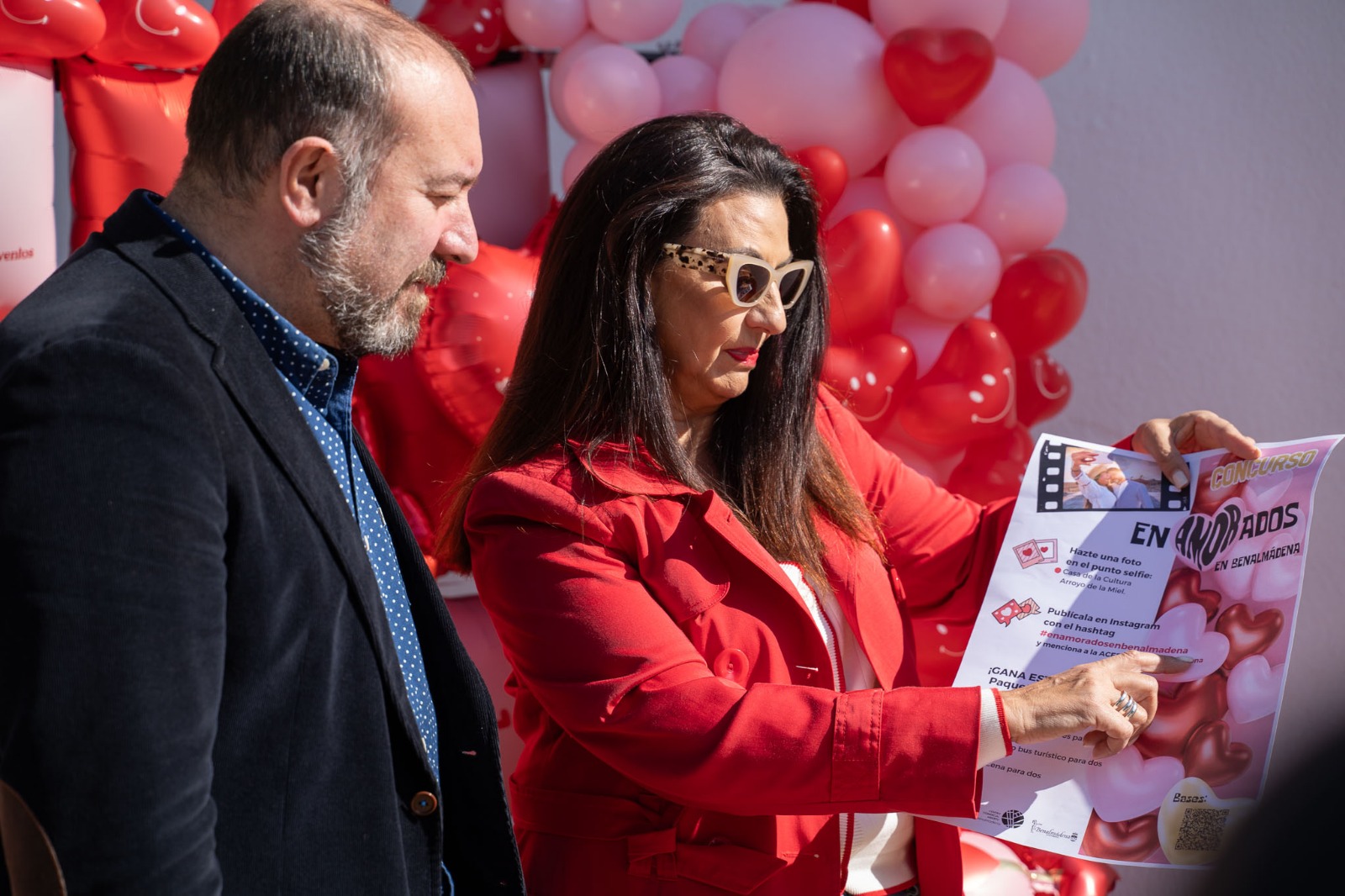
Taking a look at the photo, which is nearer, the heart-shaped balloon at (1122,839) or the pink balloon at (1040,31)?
the heart-shaped balloon at (1122,839)

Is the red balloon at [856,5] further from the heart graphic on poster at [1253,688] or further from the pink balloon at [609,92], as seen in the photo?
the heart graphic on poster at [1253,688]

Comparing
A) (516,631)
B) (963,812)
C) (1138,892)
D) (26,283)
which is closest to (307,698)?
(516,631)

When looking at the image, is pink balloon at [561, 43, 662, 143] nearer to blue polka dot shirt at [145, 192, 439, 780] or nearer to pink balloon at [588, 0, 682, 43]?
pink balloon at [588, 0, 682, 43]

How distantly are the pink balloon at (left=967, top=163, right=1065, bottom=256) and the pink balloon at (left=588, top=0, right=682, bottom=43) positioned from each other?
914 mm

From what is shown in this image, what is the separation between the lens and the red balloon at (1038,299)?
2.90m

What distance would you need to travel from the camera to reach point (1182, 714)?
1656 millimetres

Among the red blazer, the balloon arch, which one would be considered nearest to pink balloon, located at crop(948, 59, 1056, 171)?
the balloon arch

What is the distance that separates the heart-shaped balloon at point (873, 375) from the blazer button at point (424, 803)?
1.60 meters

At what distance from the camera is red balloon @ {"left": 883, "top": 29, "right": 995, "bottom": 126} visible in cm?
263

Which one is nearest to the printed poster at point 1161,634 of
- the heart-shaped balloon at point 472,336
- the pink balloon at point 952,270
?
the pink balloon at point 952,270

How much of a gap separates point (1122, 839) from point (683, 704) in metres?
0.68

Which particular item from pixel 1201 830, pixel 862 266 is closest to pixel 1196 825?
pixel 1201 830

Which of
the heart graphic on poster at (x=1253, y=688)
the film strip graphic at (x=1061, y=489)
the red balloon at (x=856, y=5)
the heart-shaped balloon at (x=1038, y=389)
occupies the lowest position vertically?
the heart-shaped balloon at (x=1038, y=389)

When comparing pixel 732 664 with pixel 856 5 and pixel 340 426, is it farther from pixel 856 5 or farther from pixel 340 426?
pixel 856 5
